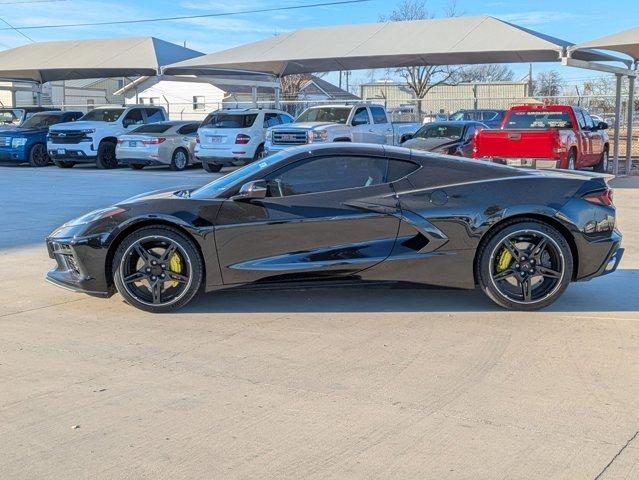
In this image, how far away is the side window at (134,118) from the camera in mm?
23853

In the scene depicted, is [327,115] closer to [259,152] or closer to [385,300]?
[259,152]

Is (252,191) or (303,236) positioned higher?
(252,191)

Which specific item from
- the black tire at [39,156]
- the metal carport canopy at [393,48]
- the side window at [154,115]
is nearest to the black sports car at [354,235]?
the metal carport canopy at [393,48]

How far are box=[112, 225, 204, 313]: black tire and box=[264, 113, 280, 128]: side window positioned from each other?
15314 millimetres

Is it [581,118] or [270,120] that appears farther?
[270,120]

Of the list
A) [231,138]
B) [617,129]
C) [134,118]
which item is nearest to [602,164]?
[617,129]

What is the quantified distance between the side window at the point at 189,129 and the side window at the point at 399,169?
17235 millimetres

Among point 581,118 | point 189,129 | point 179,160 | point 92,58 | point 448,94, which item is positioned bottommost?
point 179,160

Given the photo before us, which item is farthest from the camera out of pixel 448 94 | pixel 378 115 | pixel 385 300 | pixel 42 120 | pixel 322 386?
pixel 448 94

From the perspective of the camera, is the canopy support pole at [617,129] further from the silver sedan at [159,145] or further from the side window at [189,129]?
the side window at [189,129]

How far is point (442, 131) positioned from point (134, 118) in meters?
10.1

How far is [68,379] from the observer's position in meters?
4.75

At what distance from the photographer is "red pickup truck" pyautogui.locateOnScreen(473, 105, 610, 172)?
15758mm

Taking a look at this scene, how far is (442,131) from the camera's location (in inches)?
782
